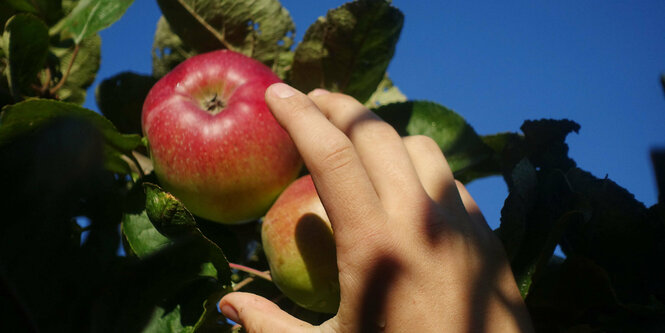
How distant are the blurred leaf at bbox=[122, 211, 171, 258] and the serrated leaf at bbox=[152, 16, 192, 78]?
367 millimetres

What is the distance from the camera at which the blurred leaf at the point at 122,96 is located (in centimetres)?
97

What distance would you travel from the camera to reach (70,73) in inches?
39.1

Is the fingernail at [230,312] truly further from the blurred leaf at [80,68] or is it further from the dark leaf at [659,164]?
the dark leaf at [659,164]

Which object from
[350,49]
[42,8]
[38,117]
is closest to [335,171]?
[350,49]

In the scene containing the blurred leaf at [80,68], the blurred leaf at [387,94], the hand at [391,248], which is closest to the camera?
the hand at [391,248]

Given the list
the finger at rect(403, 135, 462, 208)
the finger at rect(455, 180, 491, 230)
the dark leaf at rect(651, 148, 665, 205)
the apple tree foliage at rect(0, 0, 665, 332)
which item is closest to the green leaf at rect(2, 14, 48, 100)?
the apple tree foliage at rect(0, 0, 665, 332)

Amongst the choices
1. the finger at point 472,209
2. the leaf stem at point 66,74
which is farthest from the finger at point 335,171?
the leaf stem at point 66,74

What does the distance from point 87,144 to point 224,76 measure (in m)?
0.29

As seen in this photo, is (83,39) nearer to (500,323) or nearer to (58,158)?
(58,158)

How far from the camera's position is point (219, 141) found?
79 cm

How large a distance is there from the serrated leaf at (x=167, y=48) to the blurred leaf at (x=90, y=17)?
0.29ft

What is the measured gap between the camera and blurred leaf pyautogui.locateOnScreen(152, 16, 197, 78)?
0.98 metres

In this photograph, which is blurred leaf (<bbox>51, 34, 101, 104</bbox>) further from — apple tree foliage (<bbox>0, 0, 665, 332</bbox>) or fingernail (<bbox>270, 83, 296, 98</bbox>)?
fingernail (<bbox>270, 83, 296, 98</bbox>)

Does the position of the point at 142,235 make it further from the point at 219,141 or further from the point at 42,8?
the point at 42,8
